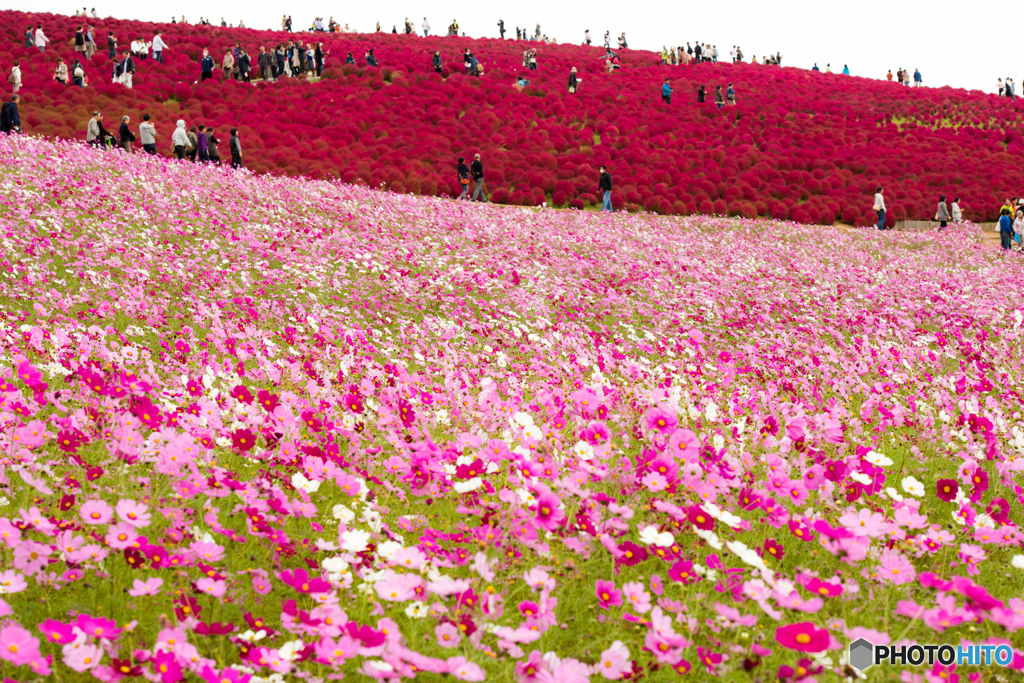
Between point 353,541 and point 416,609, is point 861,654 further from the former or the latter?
point 353,541

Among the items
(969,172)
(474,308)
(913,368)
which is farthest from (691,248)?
(969,172)

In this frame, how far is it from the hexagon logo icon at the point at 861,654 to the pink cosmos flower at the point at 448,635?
125 cm

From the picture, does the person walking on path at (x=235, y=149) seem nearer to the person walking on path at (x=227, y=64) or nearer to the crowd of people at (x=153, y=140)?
the crowd of people at (x=153, y=140)

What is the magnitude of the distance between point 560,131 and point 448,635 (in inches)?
1053

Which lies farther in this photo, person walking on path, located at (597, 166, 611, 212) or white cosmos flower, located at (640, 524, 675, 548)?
person walking on path, located at (597, 166, 611, 212)

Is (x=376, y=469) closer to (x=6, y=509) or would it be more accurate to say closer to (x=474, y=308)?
(x=6, y=509)

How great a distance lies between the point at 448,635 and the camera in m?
1.98

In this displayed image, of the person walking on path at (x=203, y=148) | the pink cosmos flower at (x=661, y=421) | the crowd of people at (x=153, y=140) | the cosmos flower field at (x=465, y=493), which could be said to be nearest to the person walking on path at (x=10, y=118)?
the crowd of people at (x=153, y=140)

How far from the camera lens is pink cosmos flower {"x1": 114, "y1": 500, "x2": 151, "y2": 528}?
2.19 meters

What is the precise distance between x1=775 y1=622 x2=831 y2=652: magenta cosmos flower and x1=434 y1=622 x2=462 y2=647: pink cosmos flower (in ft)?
2.82

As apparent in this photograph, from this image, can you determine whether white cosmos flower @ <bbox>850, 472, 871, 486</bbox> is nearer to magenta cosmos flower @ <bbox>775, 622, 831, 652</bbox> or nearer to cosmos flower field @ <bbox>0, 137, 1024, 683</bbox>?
cosmos flower field @ <bbox>0, 137, 1024, 683</bbox>

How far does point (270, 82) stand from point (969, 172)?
29599mm

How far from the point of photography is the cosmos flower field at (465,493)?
2098 mm

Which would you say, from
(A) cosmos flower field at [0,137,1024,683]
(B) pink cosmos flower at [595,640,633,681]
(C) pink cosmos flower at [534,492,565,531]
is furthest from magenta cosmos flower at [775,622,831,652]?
(C) pink cosmos flower at [534,492,565,531]
